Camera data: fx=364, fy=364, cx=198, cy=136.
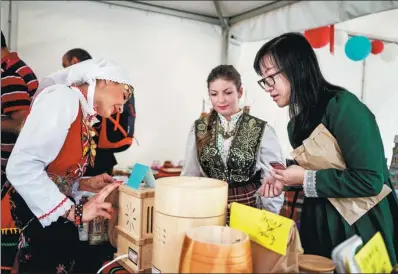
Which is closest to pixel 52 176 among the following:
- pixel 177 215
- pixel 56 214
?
pixel 56 214

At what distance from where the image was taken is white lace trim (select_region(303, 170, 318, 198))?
2.93 feet

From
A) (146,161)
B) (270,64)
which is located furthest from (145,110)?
(270,64)

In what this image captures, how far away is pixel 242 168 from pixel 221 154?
103mm

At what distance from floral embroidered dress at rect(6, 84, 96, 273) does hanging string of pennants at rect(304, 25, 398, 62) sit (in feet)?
3.66

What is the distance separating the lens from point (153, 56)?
315 centimetres

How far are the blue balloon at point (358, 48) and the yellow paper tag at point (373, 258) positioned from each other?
1091 mm

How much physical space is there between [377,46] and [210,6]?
1.77 metres

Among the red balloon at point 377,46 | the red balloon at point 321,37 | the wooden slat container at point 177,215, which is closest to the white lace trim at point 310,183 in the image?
the wooden slat container at point 177,215

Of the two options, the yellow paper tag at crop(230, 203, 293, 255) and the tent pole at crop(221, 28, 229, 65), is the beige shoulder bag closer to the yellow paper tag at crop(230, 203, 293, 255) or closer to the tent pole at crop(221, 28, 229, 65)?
the yellow paper tag at crop(230, 203, 293, 255)

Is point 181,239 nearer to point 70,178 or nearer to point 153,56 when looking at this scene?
point 70,178

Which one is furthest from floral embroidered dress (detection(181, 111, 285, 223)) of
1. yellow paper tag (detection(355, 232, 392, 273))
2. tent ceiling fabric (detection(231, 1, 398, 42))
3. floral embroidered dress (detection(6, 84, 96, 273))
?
tent ceiling fabric (detection(231, 1, 398, 42))

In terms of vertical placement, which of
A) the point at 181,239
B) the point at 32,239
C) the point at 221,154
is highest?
the point at 221,154

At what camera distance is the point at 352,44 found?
1.96 metres

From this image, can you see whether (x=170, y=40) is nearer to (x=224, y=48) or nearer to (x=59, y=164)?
(x=224, y=48)
